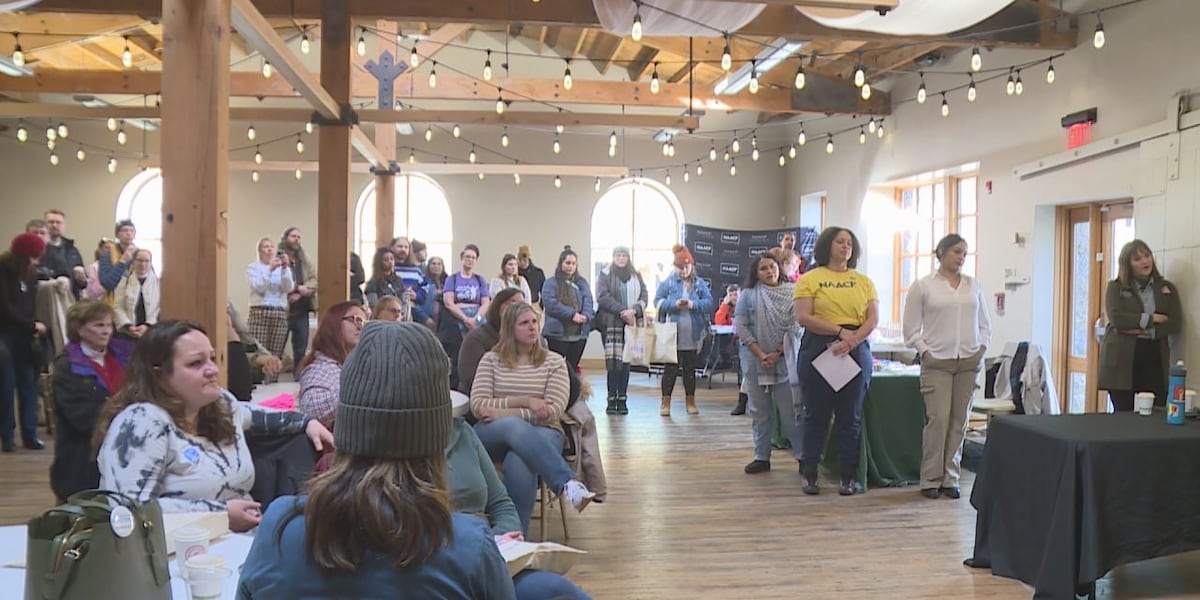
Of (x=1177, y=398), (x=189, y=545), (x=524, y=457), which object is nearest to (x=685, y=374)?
(x=524, y=457)

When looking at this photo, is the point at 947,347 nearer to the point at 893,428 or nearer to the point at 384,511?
the point at 893,428

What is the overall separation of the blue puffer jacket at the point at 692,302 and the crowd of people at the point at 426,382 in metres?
0.02

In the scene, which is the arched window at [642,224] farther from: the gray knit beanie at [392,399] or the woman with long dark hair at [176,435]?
the gray knit beanie at [392,399]

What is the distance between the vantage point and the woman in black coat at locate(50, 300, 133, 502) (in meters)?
2.85

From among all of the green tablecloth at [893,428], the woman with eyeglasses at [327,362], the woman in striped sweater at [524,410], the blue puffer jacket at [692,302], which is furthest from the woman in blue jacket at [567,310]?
the woman with eyeglasses at [327,362]

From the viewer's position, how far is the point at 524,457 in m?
3.56

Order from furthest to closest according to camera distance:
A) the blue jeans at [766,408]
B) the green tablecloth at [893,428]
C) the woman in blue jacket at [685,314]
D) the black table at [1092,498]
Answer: the woman in blue jacket at [685,314] → the blue jeans at [766,408] → the green tablecloth at [893,428] → the black table at [1092,498]

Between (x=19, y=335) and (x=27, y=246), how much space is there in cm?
62

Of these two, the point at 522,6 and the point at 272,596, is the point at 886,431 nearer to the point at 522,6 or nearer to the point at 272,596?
the point at 522,6

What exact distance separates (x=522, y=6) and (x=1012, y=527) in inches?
179

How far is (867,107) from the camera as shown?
9.66m

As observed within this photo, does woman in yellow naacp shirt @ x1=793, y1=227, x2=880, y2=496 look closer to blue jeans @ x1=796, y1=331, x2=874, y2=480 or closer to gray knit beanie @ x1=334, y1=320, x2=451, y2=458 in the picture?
blue jeans @ x1=796, y1=331, x2=874, y2=480

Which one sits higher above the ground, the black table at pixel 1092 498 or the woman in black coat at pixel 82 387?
the woman in black coat at pixel 82 387

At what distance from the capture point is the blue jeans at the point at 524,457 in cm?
354
